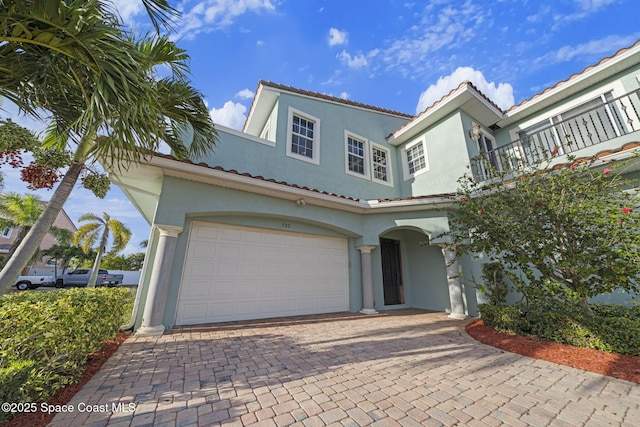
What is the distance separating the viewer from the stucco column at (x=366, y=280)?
8.26 m

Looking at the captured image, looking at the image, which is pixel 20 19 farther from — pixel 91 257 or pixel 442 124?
pixel 91 257

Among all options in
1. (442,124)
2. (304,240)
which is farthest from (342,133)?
(304,240)

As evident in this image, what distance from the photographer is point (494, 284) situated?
686cm

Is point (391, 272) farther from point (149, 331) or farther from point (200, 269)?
point (149, 331)

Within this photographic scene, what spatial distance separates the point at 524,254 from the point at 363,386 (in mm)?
4345

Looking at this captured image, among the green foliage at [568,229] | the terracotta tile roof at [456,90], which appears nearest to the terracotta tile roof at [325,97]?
the terracotta tile roof at [456,90]

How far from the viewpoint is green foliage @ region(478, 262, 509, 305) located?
21.9 feet

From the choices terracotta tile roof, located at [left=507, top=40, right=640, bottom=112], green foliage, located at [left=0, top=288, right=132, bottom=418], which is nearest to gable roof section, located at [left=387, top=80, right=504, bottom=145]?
terracotta tile roof, located at [left=507, top=40, right=640, bottom=112]

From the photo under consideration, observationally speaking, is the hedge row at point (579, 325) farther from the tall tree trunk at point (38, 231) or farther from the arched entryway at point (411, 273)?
the tall tree trunk at point (38, 231)

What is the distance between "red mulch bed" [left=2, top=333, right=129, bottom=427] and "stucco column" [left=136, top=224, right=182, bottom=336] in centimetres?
54

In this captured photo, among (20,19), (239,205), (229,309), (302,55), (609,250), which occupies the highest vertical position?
(302,55)

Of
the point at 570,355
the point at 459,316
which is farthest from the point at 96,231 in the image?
the point at 570,355

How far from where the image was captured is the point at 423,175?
10.6 m

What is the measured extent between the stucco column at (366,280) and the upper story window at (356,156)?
3.83 metres
